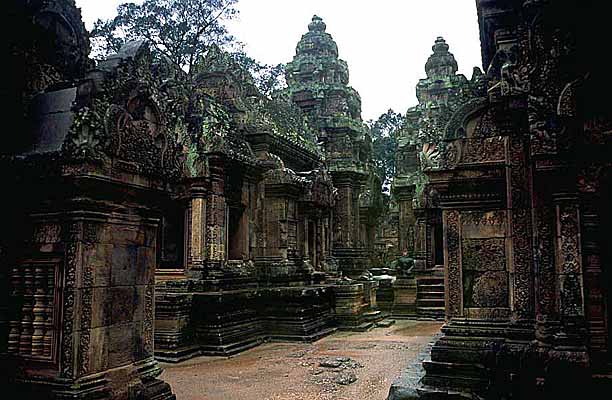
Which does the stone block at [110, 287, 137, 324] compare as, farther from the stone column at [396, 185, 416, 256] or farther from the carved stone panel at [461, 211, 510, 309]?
the stone column at [396, 185, 416, 256]

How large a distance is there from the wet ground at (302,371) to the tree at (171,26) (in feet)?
58.2

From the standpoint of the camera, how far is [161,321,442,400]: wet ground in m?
7.76

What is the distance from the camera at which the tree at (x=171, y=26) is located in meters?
26.5

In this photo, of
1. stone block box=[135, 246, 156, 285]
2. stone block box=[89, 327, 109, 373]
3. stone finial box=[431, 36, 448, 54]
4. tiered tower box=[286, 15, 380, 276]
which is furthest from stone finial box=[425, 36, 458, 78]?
stone block box=[89, 327, 109, 373]

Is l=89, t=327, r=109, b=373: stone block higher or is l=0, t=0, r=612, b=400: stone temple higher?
l=0, t=0, r=612, b=400: stone temple

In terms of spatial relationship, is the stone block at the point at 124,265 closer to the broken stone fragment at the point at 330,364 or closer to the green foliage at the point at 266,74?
the broken stone fragment at the point at 330,364

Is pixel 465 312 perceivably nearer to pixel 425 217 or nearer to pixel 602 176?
pixel 602 176

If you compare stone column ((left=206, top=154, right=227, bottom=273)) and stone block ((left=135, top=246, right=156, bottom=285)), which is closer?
stone block ((left=135, top=246, right=156, bottom=285))

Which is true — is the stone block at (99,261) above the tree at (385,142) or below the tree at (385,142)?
below

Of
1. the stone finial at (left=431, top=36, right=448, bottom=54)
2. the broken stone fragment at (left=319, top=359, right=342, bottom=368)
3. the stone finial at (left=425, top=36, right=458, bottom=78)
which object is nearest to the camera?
the broken stone fragment at (left=319, top=359, right=342, bottom=368)

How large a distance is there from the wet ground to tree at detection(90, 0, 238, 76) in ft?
58.2

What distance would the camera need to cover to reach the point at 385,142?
48250 millimetres

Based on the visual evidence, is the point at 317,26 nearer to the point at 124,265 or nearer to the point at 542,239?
the point at 542,239

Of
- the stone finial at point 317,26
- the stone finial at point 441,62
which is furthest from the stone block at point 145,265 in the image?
the stone finial at point 441,62
